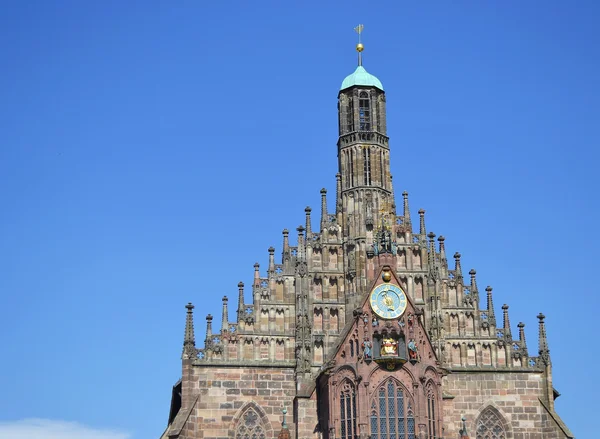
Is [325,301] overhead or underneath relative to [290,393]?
overhead

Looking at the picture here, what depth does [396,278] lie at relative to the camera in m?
68.3

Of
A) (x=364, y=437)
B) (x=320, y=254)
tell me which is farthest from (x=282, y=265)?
(x=364, y=437)

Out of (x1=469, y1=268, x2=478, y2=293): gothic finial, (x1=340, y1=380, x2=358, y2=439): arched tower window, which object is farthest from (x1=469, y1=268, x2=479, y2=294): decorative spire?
(x1=340, y1=380, x2=358, y2=439): arched tower window

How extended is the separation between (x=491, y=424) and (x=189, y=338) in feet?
58.5

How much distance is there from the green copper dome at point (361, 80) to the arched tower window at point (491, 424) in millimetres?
20936

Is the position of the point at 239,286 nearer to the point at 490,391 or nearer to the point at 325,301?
the point at 325,301

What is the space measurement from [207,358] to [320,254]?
30.2 ft

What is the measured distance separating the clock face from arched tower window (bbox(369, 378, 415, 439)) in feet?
12.4

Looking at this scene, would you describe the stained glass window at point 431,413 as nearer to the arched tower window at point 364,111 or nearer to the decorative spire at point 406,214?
the decorative spire at point 406,214

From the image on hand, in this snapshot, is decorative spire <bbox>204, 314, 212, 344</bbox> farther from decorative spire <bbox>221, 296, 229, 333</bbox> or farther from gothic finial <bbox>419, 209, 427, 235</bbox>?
gothic finial <bbox>419, 209, 427, 235</bbox>

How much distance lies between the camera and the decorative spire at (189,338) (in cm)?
6812

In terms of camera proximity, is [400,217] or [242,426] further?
[400,217]

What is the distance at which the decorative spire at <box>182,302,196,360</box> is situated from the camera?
224 ft

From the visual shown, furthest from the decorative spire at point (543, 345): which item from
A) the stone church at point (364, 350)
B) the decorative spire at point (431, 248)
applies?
the decorative spire at point (431, 248)
